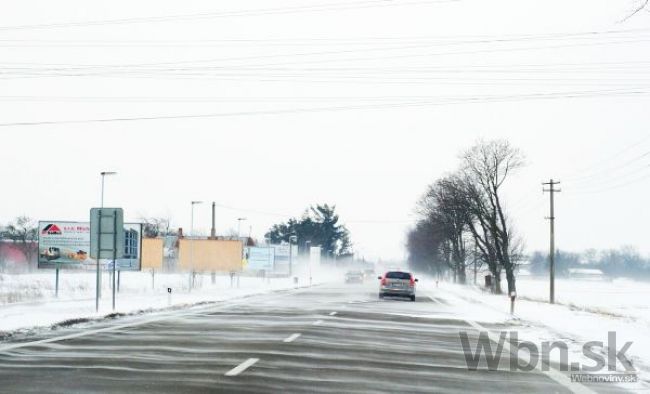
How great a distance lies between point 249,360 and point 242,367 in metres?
0.94

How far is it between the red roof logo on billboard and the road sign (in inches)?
935

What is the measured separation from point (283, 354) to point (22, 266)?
95.1m

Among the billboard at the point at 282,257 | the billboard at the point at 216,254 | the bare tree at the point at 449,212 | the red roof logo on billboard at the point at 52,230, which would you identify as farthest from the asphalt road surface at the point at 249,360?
the billboard at the point at 282,257

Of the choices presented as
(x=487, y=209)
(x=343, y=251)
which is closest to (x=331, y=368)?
(x=487, y=209)

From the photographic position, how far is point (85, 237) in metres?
48.2

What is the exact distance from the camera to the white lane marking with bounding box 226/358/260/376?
11.0 metres

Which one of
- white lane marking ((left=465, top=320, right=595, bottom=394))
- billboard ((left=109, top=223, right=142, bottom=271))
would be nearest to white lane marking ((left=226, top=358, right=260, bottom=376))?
white lane marking ((left=465, top=320, right=595, bottom=394))

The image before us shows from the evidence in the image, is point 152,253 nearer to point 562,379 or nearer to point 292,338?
point 292,338

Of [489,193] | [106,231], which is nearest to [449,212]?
[489,193]

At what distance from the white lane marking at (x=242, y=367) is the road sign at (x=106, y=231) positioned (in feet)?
47.5

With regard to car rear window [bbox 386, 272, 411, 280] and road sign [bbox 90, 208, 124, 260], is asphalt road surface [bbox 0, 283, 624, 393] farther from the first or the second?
car rear window [bbox 386, 272, 411, 280]

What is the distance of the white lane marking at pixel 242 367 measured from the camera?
1099 centimetres

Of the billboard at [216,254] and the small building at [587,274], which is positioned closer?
the billboard at [216,254]

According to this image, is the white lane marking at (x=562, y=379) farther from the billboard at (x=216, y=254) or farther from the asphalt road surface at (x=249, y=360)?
the billboard at (x=216, y=254)
